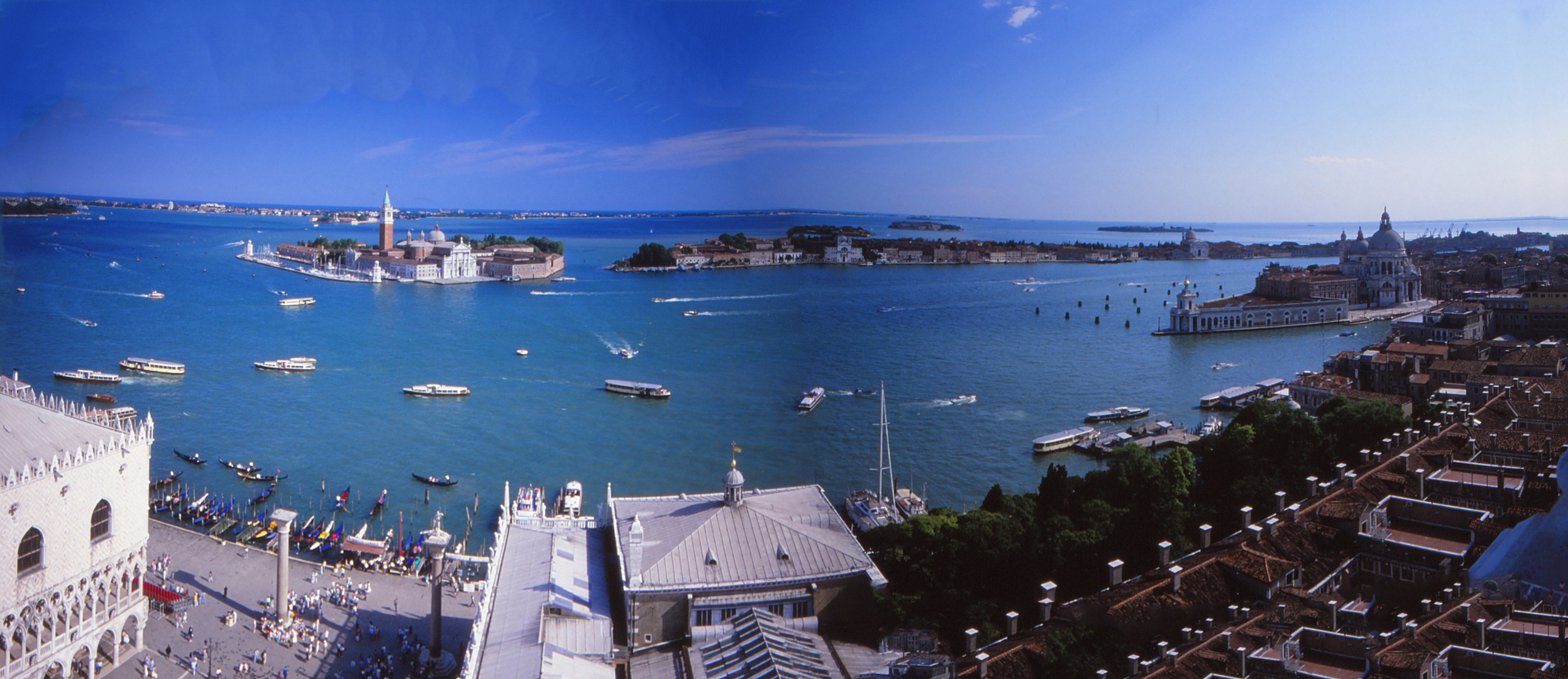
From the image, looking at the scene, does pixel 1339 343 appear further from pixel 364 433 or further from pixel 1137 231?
pixel 1137 231

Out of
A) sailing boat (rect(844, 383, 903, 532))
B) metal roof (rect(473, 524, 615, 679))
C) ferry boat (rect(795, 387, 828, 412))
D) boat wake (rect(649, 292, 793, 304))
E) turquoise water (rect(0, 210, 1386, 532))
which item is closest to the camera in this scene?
metal roof (rect(473, 524, 615, 679))

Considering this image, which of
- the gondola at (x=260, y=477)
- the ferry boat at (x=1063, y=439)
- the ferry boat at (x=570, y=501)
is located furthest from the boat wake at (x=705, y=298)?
the ferry boat at (x=570, y=501)

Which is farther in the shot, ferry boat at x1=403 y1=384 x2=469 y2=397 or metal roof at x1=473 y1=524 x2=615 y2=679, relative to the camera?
ferry boat at x1=403 y1=384 x2=469 y2=397

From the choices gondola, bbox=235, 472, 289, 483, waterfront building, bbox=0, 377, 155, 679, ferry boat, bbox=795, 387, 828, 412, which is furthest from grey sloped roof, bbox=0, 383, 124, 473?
ferry boat, bbox=795, 387, 828, 412

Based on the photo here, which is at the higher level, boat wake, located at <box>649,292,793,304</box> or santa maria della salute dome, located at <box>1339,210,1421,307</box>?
santa maria della salute dome, located at <box>1339,210,1421,307</box>

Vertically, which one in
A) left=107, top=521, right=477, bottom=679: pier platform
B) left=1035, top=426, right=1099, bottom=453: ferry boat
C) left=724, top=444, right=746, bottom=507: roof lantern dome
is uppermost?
left=724, top=444, right=746, bottom=507: roof lantern dome

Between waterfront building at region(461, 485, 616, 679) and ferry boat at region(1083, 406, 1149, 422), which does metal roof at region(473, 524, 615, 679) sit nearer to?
waterfront building at region(461, 485, 616, 679)

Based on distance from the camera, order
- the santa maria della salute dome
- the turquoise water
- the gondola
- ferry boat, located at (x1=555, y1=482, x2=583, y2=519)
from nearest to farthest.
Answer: ferry boat, located at (x1=555, y1=482, x2=583, y2=519) < the gondola < the turquoise water < the santa maria della salute dome
